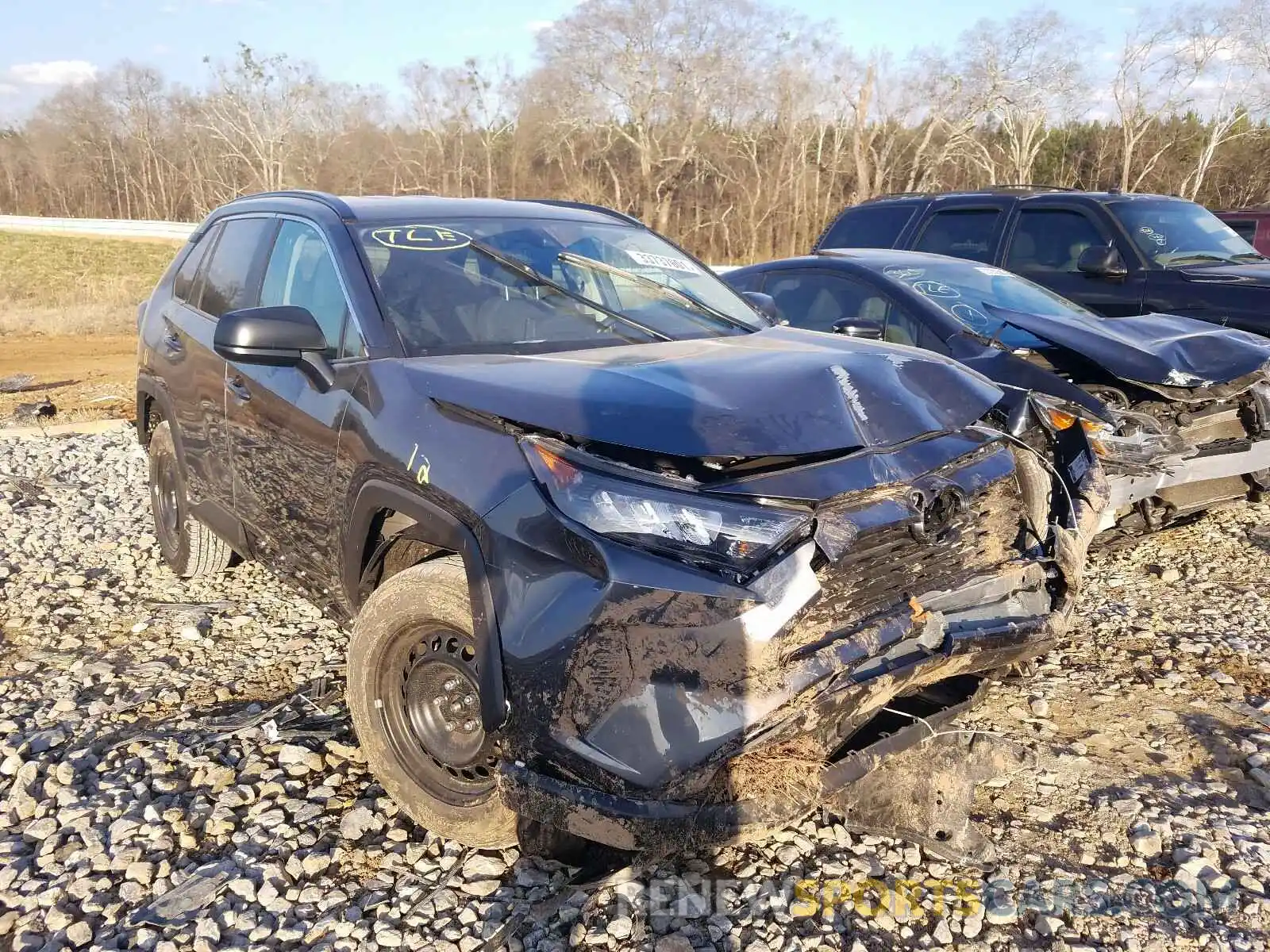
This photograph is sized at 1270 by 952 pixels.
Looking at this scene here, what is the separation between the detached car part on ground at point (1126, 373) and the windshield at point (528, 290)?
1211 millimetres

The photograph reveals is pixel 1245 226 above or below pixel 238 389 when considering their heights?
above

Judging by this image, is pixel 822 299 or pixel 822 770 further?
pixel 822 299

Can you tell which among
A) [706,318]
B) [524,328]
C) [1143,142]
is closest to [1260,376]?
[706,318]

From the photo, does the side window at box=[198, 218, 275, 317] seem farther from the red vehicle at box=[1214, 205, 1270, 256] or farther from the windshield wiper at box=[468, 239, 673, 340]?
the red vehicle at box=[1214, 205, 1270, 256]

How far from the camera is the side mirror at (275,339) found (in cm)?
297

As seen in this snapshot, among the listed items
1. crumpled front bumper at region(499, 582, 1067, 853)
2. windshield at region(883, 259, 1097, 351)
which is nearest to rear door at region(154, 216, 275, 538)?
crumpled front bumper at region(499, 582, 1067, 853)

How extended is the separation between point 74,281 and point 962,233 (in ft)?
87.3

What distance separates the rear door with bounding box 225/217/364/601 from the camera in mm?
3139

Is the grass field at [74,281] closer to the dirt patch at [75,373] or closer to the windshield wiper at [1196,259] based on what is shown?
the dirt patch at [75,373]

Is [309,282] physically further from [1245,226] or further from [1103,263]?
[1245,226]

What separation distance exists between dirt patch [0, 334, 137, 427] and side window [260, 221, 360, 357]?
4.99 metres

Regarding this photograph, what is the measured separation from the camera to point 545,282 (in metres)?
3.50

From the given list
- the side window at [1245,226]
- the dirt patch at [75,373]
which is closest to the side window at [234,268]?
the dirt patch at [75,373]

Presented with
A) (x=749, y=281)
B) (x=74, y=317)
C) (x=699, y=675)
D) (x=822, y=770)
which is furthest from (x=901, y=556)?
(x=74, y=317)
